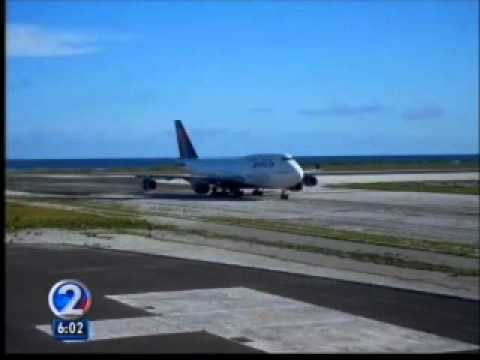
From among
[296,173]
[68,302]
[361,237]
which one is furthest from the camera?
[296,173]

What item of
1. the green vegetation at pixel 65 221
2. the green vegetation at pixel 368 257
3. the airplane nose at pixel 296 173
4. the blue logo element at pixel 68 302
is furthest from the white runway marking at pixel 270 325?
the airplane nose at pixel 296 173

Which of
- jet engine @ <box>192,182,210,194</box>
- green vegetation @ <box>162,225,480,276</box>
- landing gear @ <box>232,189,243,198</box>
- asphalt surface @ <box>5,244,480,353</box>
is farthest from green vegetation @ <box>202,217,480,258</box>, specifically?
jet engine @ <box>192,182,210,194</box>

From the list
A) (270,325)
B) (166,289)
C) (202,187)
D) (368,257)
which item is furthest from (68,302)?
(202,187)

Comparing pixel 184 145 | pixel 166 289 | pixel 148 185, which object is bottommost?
pixel 166 289

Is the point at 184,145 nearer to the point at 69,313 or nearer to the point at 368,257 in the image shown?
the point at 368,257

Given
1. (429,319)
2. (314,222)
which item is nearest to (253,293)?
(429,319)

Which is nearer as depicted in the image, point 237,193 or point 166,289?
point 166,289
